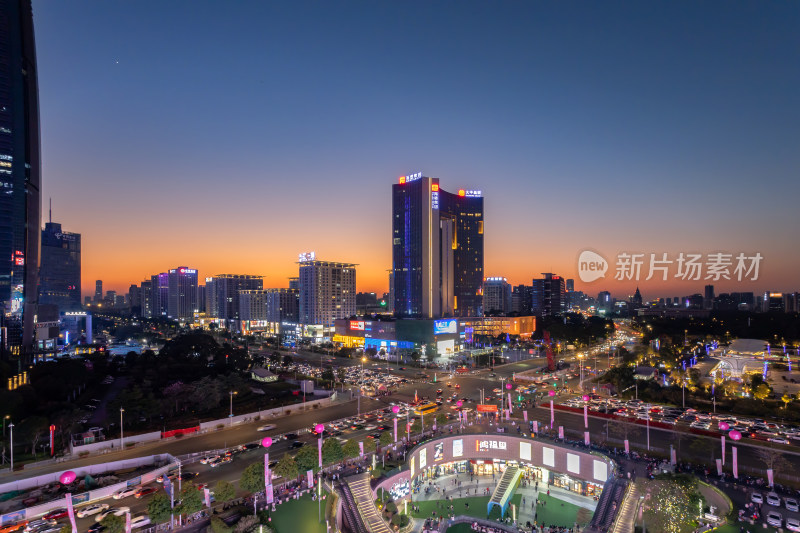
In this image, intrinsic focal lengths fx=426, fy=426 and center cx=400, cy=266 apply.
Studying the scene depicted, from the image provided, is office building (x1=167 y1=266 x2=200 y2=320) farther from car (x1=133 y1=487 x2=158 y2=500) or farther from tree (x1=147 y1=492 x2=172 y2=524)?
tree (x1=147 y1=492 x2=172 y2=524)

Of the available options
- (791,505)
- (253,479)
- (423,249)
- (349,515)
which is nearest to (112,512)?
(253,479)

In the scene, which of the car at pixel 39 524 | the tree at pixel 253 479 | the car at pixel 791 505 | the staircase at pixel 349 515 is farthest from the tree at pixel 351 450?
the car at pixel 791 505

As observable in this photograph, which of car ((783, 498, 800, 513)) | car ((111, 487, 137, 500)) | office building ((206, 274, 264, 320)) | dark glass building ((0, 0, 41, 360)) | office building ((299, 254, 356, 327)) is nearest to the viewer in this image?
car ((783, 498, 800, 513))

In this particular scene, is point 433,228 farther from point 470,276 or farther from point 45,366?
point 45,366

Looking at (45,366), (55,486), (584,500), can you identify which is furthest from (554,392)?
(45,366)

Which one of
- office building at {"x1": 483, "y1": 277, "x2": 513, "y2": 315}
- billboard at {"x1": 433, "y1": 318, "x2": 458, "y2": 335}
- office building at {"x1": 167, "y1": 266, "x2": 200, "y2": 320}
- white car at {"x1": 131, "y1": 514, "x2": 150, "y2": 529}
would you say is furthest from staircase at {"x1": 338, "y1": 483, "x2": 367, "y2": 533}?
office building at {"x1": 167, "y1": 266, "x2": 200, "y2": 320}

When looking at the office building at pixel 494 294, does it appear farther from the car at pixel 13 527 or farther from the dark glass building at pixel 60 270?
the car at pixel 13 527
